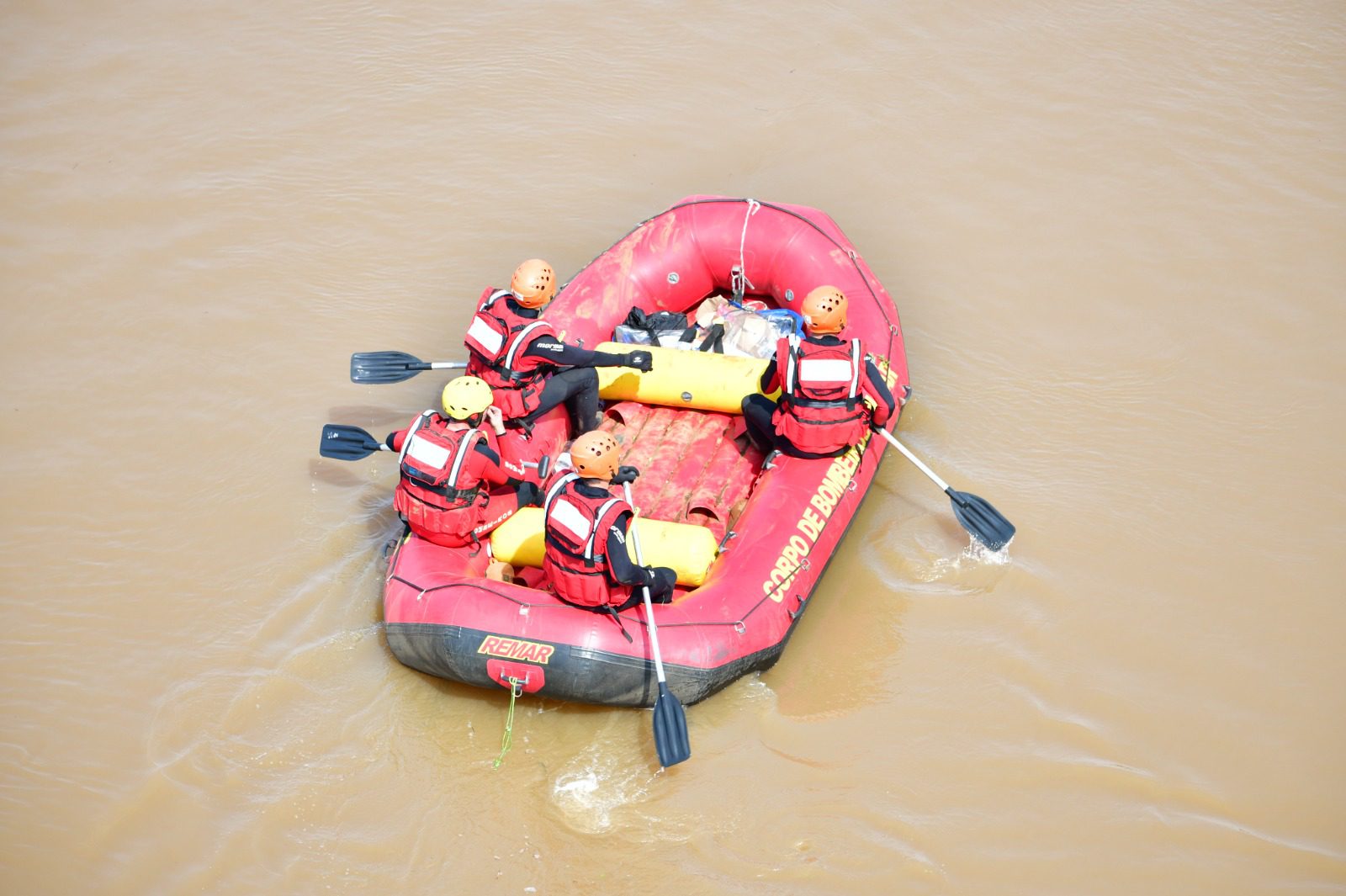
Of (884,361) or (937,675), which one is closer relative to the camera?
(937,675)

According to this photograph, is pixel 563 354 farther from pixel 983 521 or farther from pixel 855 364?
pixel 983 521

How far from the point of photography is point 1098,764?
16.1 ft

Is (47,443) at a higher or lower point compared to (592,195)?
lower

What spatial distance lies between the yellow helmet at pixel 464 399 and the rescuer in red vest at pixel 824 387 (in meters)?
1.39

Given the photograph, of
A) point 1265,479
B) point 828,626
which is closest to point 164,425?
point 828,626

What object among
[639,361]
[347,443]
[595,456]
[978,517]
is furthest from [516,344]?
[978,517]

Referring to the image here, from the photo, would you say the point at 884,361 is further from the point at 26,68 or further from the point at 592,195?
the point at 26,68

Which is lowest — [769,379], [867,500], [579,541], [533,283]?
[867,500]

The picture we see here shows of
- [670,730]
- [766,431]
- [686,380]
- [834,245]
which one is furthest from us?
[834,245]

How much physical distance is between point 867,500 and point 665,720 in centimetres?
199

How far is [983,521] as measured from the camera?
575 centimetres

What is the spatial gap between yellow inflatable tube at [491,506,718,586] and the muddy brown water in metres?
0.64

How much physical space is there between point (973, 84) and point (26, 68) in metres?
7.41

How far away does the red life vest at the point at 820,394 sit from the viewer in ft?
17.9
